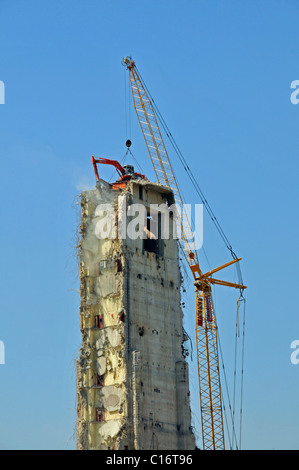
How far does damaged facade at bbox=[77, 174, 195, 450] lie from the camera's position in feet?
452

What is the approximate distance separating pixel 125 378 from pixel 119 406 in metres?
3.67

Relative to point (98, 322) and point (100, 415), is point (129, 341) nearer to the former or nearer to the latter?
point (98, 322)

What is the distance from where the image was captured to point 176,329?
486 feet

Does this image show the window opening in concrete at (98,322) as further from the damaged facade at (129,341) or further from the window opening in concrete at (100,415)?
the window opening in concrete at (100,415)

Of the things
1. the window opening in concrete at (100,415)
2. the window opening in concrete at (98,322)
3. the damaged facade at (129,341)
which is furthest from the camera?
the window opening in concrete at (98,322)

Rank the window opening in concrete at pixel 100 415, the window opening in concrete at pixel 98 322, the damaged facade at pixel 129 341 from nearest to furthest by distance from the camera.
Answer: the damaged facade at pixel 129 341, the window opening in concrete at pixel 100 415, the window opening in concrete at pixel 98 322

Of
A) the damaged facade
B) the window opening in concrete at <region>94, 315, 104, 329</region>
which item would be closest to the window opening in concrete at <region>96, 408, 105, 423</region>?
the damaged facade

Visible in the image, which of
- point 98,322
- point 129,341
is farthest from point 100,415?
point 98,322

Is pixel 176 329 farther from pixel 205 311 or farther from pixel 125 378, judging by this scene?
pixel 205 311

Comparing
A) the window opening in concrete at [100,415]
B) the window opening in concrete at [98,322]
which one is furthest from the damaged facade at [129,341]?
the window opening in concrete at [98,322]

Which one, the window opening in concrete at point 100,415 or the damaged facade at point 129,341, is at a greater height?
the damaged facade at point 129,341

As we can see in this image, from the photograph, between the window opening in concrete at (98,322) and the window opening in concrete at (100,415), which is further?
the window opening in concrete at (98,322)

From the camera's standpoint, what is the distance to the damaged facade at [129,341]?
13764 cm

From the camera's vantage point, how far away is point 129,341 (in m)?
139
